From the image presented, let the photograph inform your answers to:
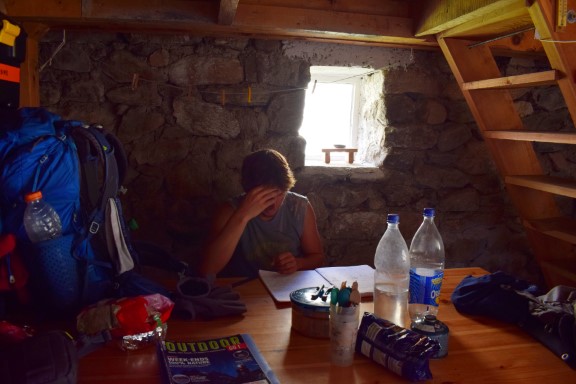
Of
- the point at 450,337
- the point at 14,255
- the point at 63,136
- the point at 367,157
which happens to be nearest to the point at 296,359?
the point at 450,337

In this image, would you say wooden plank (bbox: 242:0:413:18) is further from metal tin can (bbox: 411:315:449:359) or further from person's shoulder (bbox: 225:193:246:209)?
metal tin can (bbox: 411:315:449:359)

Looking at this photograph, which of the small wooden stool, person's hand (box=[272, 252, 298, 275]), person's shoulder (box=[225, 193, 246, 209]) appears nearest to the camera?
person's hand (box=[272, 252, 298, 275])

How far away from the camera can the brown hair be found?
2.10 m

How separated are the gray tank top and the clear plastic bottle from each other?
990 mm

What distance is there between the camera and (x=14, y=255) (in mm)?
1322

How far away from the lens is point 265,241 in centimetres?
227

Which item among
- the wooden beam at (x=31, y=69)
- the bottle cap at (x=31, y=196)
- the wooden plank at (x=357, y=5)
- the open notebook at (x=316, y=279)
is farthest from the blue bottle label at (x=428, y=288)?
the wooden beam at (x=31, y=69)

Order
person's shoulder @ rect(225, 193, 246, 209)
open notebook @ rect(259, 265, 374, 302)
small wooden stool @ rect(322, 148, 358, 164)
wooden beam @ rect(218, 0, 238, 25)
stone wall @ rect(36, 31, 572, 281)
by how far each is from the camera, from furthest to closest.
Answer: small wooden stool @ rect(322, 148, 358, 164) < stone wall @ rect(36, 31, 572, 281) < person's shoulder @ rect(225, 193, 246, 209) < wooden beam @ rect(218, 0, 238, 25) < open notebook @ rect(259, 265, 374, 302)

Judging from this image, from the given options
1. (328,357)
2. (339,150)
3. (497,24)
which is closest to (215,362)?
(328,357)

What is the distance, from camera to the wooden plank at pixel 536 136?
1.85 meters

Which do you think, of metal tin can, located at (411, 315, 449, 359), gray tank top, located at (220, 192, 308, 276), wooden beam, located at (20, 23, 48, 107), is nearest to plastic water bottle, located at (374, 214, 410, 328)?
metal tin can, located at (411, 315, 449, 359)

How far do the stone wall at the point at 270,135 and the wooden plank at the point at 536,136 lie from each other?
63cm

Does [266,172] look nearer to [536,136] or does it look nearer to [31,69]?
[536,136]

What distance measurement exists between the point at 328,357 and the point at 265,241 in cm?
109
